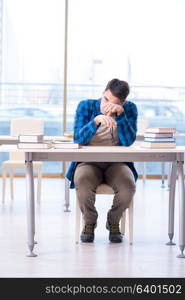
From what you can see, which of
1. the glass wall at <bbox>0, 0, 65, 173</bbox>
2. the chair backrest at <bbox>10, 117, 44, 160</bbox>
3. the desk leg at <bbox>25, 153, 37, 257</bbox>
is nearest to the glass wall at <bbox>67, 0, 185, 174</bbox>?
the glass wall at <bbox>0, 0, 65, 173</bbox>

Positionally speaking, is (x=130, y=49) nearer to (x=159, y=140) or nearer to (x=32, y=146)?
(x=159, y=140)

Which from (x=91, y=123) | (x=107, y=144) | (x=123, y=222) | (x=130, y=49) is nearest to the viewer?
(x=91, y=123)

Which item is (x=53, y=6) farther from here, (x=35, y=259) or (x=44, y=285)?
(x=44, y=285)

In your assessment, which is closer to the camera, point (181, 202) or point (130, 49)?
point (181, 202)

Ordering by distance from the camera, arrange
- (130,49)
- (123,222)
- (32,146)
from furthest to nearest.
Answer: (130,49) → (123,222) → (32,146)

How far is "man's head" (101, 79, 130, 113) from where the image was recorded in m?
4.93

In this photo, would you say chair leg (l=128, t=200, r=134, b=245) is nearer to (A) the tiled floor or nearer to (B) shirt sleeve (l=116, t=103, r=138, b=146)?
(A) the tiled floor

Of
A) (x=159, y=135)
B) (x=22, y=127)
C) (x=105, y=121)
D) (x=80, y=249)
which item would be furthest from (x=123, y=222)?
(x=22, y=127)

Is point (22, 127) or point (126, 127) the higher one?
point (126, 127)

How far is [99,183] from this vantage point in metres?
4.96

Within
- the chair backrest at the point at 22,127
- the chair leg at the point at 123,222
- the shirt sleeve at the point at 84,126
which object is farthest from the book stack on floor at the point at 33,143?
the chair backrest at the point at 22,127

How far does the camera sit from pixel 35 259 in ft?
14.7

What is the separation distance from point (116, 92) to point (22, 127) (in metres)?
2.67

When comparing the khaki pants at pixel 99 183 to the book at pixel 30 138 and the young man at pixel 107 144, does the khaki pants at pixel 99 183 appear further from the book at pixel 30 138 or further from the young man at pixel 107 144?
the book at pixel 30 138
